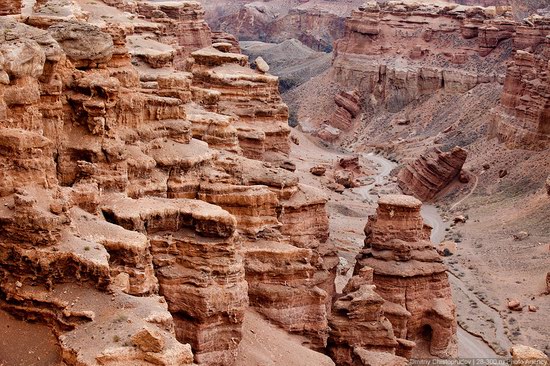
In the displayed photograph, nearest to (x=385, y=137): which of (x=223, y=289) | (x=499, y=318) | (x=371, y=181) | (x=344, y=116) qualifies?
(x=344, y=116)

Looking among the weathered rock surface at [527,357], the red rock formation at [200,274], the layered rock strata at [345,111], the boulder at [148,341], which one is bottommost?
the layered rock strata at [345,111]

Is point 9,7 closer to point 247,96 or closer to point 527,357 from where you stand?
point 247,96

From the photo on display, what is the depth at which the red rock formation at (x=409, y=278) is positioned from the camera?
35.7 m

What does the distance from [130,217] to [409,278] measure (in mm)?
15197

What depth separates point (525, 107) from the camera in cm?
7481

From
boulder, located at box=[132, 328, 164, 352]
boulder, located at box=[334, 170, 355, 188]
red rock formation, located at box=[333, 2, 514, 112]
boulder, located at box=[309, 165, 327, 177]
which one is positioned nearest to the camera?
boulder, located at box=[132, 328, 164, 352]

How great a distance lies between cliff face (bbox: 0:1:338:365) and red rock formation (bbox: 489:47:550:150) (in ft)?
132

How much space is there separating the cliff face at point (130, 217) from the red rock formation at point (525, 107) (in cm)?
4021

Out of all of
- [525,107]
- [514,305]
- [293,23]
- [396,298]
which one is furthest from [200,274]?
[293,23]

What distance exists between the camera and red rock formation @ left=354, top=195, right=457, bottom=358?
3566 cm

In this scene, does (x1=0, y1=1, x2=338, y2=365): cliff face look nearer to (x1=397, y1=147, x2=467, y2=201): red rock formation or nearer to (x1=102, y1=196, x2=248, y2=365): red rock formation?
(x1=102, y1=196, x2=248, y2=365): red rock formation

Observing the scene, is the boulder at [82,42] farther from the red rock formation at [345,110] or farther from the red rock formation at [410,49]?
the red rock formation at [345,110]

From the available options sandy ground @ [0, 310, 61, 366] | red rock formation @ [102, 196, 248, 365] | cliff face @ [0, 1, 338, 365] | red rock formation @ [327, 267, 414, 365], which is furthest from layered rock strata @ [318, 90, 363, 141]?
sandy ground @ [0, 310, 61, 366]

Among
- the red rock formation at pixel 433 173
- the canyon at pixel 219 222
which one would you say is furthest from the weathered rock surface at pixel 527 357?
the red rock formation at pixel 433 173
